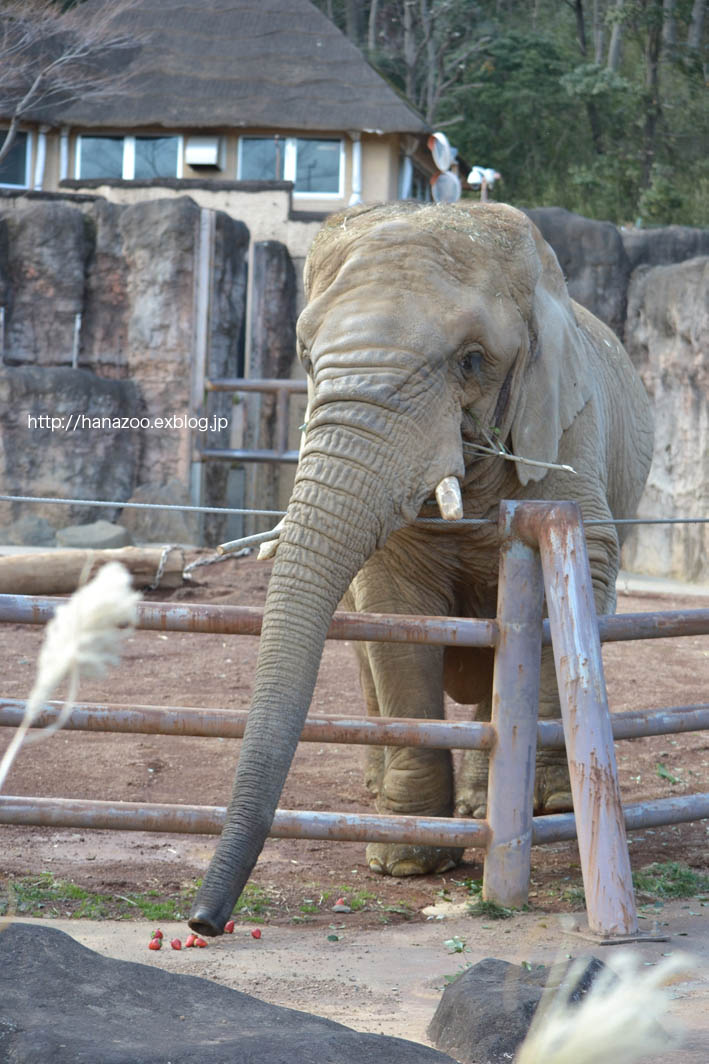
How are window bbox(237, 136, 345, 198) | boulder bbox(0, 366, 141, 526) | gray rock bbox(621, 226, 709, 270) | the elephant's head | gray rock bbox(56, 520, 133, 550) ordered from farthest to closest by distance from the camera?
1. window bbox(237, 136, 345, 198)
2. gray rock bbox(621, 226, 709, 270)
3. boulder bbox(0, 366, 141, 526)
4. gray rock bbox(56, 520, 133, 550)
5. the elephant's head

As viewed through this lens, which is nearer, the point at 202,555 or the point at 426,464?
the point at 426,464

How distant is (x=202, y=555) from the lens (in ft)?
40.7

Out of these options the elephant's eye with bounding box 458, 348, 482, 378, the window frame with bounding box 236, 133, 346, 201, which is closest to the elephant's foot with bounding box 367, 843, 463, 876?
the elephant's eye with bounding box 458, 348, 482, 378

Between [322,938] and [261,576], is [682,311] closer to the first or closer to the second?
[261,576]

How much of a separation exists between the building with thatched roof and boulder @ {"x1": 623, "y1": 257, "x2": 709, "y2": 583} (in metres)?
8.55

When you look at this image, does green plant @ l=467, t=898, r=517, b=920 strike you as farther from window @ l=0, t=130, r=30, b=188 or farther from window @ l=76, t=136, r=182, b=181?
window @ l=0, t=130, r=30, b=188

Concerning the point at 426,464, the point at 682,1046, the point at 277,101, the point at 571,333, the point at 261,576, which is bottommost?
the point at 261,576

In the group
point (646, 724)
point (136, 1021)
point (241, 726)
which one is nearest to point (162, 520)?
point (646, 724)

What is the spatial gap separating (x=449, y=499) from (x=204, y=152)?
824 inches

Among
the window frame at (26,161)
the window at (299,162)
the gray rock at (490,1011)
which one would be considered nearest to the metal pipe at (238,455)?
the window at (299,162)

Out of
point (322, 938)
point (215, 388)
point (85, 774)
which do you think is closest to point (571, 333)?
point (322, 938)

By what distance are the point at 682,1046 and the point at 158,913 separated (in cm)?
184

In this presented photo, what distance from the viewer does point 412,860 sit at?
4.66 meters

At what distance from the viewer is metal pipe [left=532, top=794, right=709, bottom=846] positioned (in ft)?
13.6
